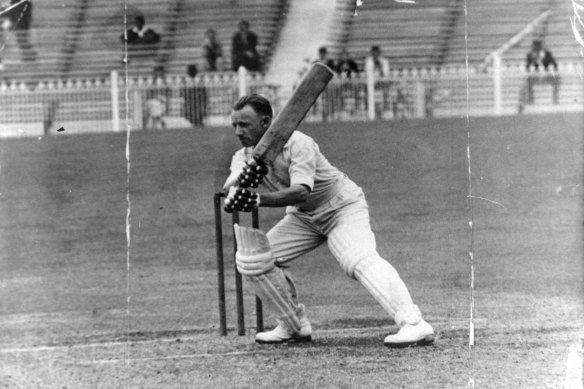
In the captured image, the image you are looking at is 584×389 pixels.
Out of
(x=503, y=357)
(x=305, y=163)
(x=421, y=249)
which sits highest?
(x=305, y=163)

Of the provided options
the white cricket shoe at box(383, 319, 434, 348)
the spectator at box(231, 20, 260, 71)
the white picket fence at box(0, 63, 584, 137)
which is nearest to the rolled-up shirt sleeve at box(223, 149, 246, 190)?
the white cricket shoe at box(383, 319, 434, 348)

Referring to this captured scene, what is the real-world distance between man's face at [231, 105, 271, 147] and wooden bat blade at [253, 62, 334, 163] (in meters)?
0.16

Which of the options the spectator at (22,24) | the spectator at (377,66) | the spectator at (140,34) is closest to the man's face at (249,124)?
the spectator at (377,66)

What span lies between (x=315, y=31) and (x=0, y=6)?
7669 millimetres

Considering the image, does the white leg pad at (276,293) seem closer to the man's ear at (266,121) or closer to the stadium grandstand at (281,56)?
the man's ear at (266,121)

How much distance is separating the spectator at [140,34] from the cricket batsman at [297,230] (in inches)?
613

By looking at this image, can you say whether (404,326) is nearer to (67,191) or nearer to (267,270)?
(267,270)

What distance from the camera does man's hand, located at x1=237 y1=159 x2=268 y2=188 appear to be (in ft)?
20.3

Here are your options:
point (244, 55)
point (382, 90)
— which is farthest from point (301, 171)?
point (244, 55)

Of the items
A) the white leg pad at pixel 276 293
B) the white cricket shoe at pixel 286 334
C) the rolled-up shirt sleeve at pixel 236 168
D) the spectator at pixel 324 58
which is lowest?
→ the white cricket shoe at pixel 286 334

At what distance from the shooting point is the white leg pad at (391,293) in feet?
20.8

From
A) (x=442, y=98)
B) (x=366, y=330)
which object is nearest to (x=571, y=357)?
(x=366, y=330)

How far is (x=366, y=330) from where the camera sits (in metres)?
7.29

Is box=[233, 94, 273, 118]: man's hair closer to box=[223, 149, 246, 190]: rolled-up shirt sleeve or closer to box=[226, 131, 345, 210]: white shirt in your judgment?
box=[226, 131, 345, 210]: white shirt
